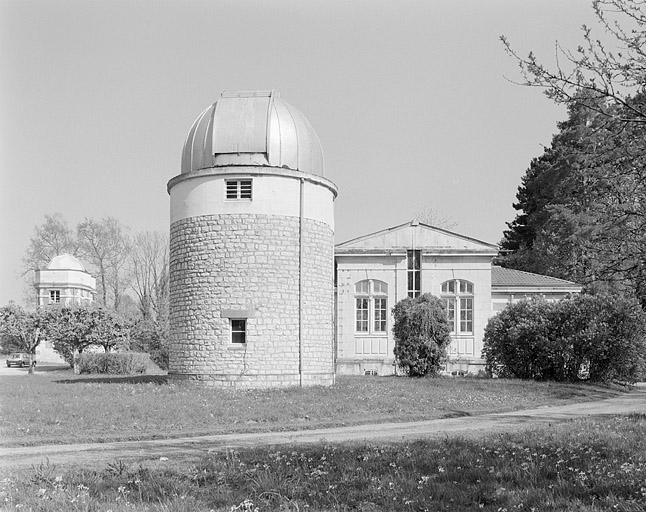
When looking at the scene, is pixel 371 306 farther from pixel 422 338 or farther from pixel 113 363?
pixel 113 363

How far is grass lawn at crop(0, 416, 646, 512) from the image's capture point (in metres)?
7.07

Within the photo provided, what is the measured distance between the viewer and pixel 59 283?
205ft

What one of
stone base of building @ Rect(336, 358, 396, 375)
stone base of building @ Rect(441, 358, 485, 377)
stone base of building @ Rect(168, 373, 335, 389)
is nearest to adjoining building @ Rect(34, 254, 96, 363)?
stone base of building @ Rect(336, 358, 396, 375)

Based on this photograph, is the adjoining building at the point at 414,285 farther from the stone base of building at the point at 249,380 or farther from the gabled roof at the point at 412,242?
the stone base of building at the point at 249,380

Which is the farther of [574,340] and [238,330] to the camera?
[574,340]

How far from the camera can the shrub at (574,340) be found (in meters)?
25.4

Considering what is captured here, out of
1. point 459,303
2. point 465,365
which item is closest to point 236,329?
point 465,365

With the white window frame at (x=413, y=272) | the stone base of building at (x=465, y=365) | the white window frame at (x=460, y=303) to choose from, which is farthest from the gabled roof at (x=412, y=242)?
the stone base of building at (x=465, y=365)

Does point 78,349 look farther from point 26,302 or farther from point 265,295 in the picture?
point 265,295

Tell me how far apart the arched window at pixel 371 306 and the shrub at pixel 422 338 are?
8026 millimetres

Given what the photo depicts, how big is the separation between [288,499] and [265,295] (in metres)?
14.1

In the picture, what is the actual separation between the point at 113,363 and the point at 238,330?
17.5m

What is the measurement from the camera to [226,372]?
21219mm

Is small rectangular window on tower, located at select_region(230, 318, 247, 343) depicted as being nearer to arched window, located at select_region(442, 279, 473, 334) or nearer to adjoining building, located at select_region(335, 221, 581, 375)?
adjoining building, located at select_region(335, 221, 581, 375)
